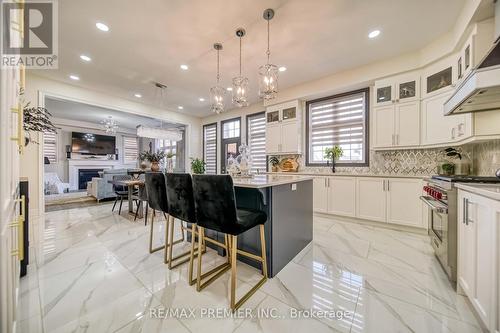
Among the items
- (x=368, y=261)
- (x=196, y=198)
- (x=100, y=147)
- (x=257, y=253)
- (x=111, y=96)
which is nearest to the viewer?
(x=196, y=198)

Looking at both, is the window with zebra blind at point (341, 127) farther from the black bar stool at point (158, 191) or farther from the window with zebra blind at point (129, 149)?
the window with zebra blind at point (129, 149)

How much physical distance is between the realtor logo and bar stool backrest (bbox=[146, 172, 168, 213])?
Answer: 4.32 ft

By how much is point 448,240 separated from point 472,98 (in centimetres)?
131

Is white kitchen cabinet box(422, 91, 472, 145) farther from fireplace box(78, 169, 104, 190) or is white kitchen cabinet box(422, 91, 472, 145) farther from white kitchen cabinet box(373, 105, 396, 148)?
fireplace box(78, 169, 104, 190)

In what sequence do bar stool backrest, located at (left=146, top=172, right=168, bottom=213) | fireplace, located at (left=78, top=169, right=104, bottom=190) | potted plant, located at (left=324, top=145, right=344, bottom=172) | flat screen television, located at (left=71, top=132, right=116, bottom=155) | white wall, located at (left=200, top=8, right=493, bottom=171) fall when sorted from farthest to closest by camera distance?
fireplace, located at (left=78, top=169, right=104, bottom=190) → flat screen television, located at (left=71, top=132, right=116, bottom=155) → potted plant, located at (left=324, top=145, right=344, bottom=172) → white wall, located at (left=200, top=8, right=493, bottom=171) → bar stool backrest, located at (left=146, top=172, right=168, bottom=213)

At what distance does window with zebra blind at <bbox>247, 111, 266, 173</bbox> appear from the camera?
5781 millimetres

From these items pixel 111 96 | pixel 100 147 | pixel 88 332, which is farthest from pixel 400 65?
pixel 100 147

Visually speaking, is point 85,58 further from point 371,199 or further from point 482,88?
point 371,199

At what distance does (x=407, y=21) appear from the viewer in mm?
2486

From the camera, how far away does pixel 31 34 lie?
101 inches

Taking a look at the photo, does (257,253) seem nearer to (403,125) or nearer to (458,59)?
(403,125)

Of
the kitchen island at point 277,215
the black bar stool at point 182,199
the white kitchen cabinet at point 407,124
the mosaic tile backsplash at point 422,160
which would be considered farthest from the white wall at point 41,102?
the white kitchen cabinet at point 407,124

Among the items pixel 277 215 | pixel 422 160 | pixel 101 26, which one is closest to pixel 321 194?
pixel 422 160

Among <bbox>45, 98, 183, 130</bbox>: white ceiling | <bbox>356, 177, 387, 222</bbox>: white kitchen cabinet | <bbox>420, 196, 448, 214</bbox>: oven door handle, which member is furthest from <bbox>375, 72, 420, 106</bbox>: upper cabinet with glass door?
<bbox>45, 98, 183, 130</bbox>: white ceiling
